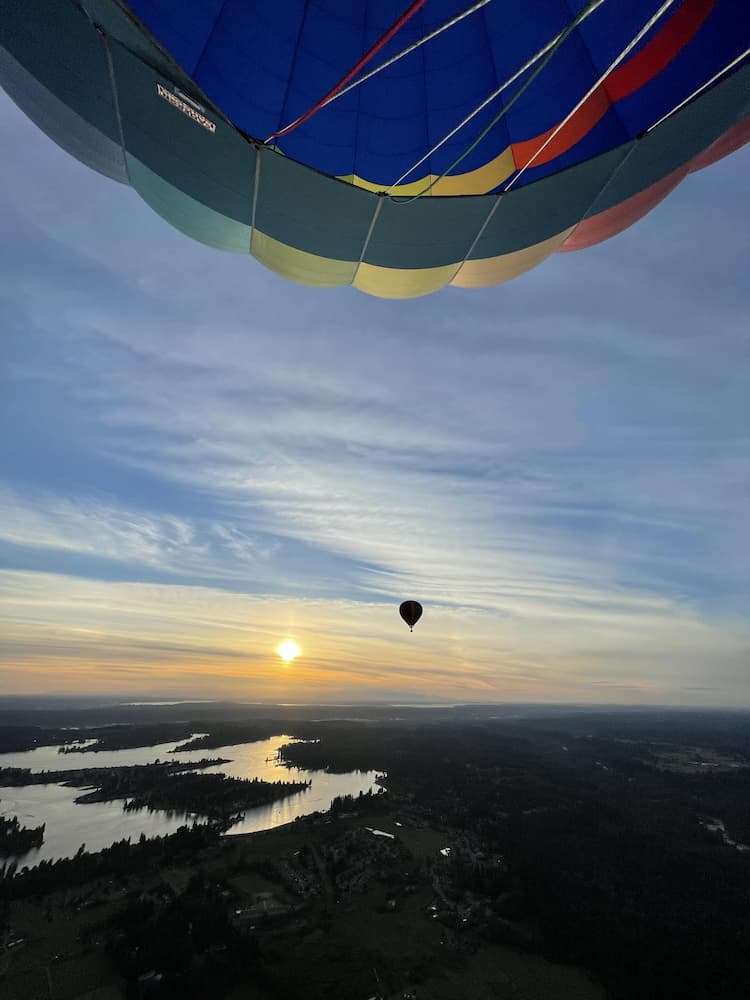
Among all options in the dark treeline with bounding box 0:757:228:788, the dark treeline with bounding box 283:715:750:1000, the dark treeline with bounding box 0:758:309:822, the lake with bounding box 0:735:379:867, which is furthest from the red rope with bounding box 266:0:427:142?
the dark treeline with bounding box 0:757:228:788

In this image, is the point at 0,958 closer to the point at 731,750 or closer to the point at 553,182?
the point at 553,182

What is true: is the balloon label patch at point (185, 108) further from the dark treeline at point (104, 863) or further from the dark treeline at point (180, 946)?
the dark treeline at point (104, 863)

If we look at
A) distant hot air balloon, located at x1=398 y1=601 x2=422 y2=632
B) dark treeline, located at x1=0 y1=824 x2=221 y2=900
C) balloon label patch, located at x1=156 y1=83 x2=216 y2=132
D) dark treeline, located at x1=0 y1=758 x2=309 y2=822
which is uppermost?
balloon label patch, located at x1=156 y1=83 x2=216 y2=132

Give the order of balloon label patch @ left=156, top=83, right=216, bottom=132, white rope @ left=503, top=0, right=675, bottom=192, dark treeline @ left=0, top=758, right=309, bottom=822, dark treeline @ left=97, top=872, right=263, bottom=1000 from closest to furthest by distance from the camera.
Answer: white rope @ left=503, top=0, right=675, bottom=192, balloon label patch @ left=156, top=83, right=216, bottom=132, dark treeline @ left=97, top=872, right=263, bottom=1000, dark treeline @ left=0, top=758, right=309, bottom=822

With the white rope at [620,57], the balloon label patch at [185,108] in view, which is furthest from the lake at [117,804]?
the white rope at [620,57]

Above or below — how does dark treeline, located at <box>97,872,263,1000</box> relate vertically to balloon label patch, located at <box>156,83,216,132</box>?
below

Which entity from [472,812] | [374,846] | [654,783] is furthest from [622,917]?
[654,783]

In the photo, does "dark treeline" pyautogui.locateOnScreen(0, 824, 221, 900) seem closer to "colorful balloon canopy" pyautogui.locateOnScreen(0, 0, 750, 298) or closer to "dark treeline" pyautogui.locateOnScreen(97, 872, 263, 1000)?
"dark treeline" pyautogui.locateOnScreen(97, 872, 263, 1000)
